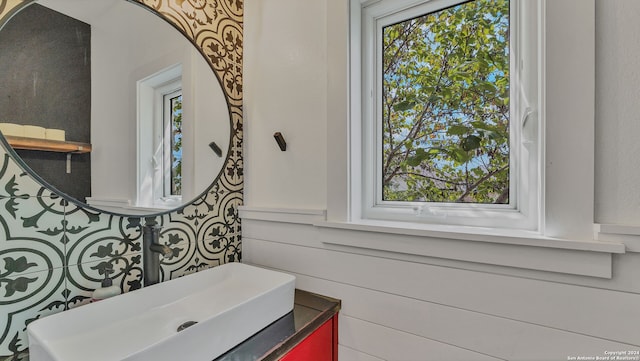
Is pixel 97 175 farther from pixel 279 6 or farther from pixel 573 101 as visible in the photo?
pixel 573 101

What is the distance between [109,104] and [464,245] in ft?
4.11

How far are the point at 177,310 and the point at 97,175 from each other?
54 cm

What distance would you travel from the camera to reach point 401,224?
105 centimetres

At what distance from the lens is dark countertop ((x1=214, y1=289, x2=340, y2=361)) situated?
0.78 metres

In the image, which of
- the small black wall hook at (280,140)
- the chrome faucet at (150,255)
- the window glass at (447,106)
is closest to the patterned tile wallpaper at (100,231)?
the chrome faucet at (150,255)

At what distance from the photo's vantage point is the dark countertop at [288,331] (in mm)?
783

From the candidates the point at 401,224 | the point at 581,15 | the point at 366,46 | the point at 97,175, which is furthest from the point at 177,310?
the point at 581,15

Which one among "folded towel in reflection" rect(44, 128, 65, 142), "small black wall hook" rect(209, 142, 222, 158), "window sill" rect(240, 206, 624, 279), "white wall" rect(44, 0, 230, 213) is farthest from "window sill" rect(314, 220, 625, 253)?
"folded towel in reflection" rect(44, 128, 65, 142)

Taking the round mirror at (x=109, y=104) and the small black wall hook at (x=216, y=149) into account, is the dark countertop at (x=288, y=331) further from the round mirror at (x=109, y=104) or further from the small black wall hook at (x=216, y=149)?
the small black wall hook at (x=216, y=149)

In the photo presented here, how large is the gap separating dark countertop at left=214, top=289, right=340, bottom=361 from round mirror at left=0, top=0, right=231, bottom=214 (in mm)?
608

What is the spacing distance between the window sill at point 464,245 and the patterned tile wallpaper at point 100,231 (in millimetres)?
374

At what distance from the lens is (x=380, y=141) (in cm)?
121

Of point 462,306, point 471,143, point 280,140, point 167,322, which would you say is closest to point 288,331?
point 167,322

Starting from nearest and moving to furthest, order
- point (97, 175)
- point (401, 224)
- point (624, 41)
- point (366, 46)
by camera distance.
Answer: point (624, 41), point (97, 175), point (401, 224), point (366, 46)
